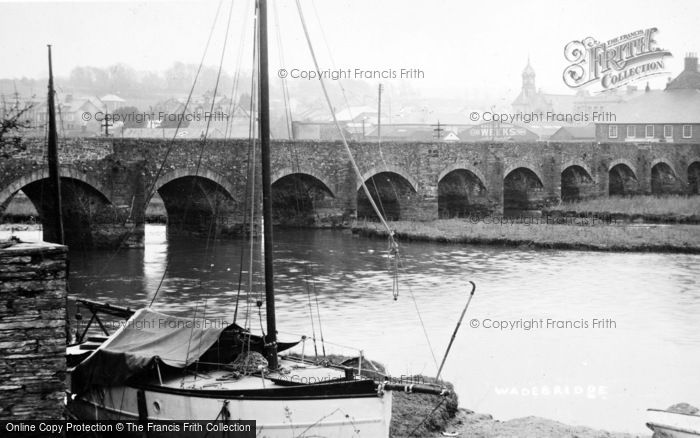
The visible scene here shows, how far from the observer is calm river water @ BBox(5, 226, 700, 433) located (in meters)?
14.3

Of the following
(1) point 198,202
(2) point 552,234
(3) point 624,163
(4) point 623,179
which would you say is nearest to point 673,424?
(2) point 552,234

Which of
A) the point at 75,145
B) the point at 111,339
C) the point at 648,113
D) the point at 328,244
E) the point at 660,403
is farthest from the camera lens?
the point at 648,113

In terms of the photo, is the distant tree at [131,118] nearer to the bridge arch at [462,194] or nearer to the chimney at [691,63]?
the bridge arch at [462,194]

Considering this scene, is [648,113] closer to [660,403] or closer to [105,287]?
[105,287]

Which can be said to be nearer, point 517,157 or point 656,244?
point 656,244

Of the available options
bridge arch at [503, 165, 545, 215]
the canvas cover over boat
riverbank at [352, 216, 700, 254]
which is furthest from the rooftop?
the canvas cover over boat

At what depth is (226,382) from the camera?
10.6 metres

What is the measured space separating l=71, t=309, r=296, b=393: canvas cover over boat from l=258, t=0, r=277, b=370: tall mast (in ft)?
1.60

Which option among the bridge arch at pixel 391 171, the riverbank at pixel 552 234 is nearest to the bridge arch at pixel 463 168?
the bridge arch at pixel 391 171

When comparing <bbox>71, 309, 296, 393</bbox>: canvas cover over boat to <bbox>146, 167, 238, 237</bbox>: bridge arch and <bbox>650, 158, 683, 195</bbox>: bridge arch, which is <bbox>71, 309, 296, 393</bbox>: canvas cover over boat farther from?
<bbox>650, 158, 683, 195</bbox>: bridge arch

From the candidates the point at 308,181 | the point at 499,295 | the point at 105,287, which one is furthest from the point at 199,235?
the point at 499,295

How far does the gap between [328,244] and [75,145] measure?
9.06 meters

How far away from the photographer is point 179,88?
125688 mm

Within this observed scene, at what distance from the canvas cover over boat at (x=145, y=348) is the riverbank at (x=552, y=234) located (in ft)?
68.5
